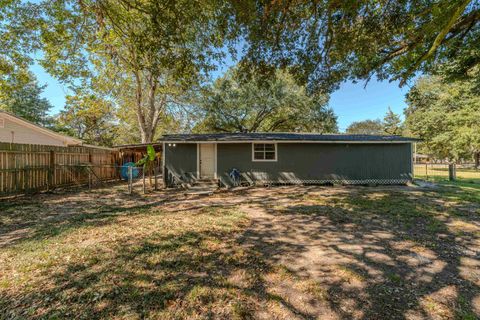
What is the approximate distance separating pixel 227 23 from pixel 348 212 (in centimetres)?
609

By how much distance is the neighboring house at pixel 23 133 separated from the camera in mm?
11578

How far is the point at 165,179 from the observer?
423 inches

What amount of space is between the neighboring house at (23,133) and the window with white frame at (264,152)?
12.2 meters

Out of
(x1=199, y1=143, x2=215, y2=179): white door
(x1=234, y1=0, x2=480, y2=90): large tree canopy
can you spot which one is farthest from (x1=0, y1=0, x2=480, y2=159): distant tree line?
(x1=199, y1=143, x2=215, y2=179): white door

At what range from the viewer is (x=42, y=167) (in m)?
8.43

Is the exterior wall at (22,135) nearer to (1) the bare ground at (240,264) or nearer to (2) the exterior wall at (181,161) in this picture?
(2) the exterior wall at (181,161)

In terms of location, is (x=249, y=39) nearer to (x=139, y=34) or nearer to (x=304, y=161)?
(x=139, y=34)

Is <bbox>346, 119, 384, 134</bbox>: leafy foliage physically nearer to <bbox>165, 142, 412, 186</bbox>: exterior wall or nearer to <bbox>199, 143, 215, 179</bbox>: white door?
<bbox>165, 142, 412, 186</bbox>: exterior wall

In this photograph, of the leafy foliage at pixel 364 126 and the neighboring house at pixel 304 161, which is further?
the leafy foliage at pixel 364 126

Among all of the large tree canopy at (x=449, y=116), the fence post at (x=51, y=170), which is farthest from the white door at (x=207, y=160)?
the large tree canopy at (x=449, y=116)

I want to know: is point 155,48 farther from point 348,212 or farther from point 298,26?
point 348,212

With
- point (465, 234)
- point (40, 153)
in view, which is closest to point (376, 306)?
point (465, 234)

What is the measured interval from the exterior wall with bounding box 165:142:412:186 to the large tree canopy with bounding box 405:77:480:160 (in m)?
10.9

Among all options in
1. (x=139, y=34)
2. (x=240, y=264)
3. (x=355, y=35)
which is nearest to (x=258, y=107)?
(x=355, y=35)
